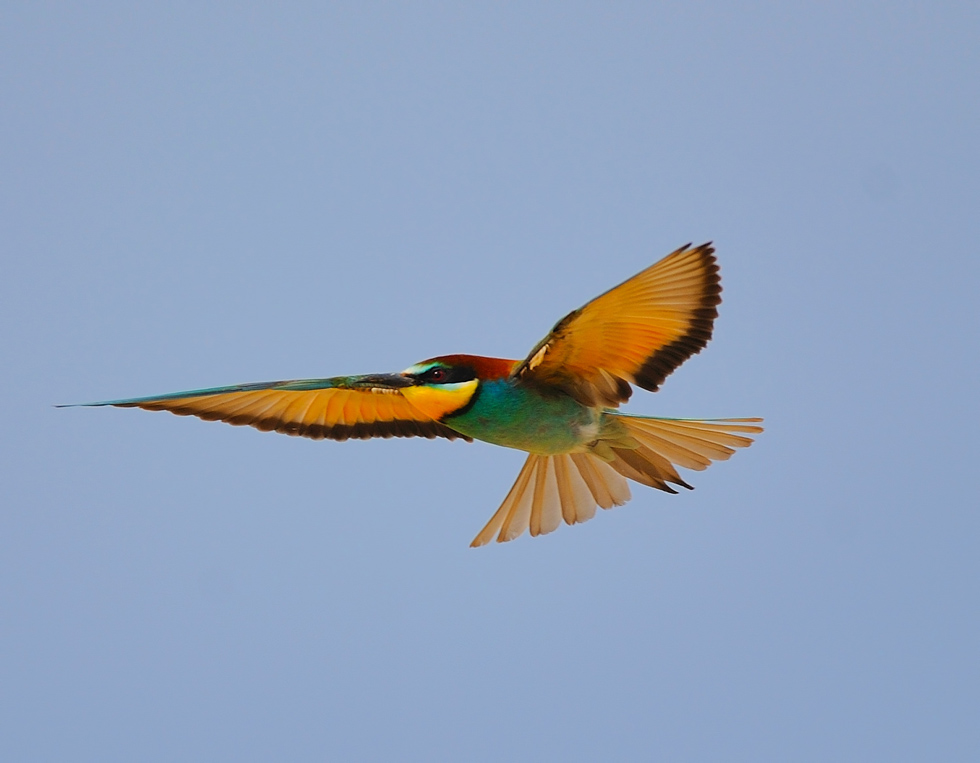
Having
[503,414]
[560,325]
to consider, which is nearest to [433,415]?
[503,414]

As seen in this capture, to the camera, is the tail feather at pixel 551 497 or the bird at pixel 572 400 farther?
the tail feather at pixel 551 497

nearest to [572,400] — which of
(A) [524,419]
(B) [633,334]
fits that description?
(A) [524,419]

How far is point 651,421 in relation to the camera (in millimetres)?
3986

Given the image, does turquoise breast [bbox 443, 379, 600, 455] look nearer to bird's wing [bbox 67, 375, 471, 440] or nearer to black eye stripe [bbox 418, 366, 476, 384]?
black eye stripe [bbox 418, 366, 476, 384]

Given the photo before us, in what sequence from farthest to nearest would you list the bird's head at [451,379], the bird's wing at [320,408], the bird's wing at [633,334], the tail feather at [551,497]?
the tail feather at [551,497]
the bird's wing at [320,408]
the bird's head at [451,379]
the bird's wing at [633,334]

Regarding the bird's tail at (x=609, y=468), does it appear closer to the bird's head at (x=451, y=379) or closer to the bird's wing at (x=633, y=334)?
the bird's wing at (x=633, y=334)

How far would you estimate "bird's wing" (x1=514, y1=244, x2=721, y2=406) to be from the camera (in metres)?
3.61

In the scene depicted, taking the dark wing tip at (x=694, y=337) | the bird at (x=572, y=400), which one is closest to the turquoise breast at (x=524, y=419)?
the bird at (x=572, y=400)

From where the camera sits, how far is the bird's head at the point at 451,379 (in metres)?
3.82

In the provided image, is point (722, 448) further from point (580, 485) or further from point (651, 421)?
point (580, 485)

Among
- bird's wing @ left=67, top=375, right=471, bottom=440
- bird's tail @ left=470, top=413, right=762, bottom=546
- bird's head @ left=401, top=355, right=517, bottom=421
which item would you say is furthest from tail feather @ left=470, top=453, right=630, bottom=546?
bird's head @ left=401, top=355, right=517, bottom=421

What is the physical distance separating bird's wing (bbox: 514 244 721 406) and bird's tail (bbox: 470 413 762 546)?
6.9 inches

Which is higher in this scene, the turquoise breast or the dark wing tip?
the dark wing tip

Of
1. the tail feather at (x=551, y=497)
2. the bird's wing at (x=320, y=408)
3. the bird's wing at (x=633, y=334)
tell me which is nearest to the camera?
the bird's wing at (x=633, y=334)
